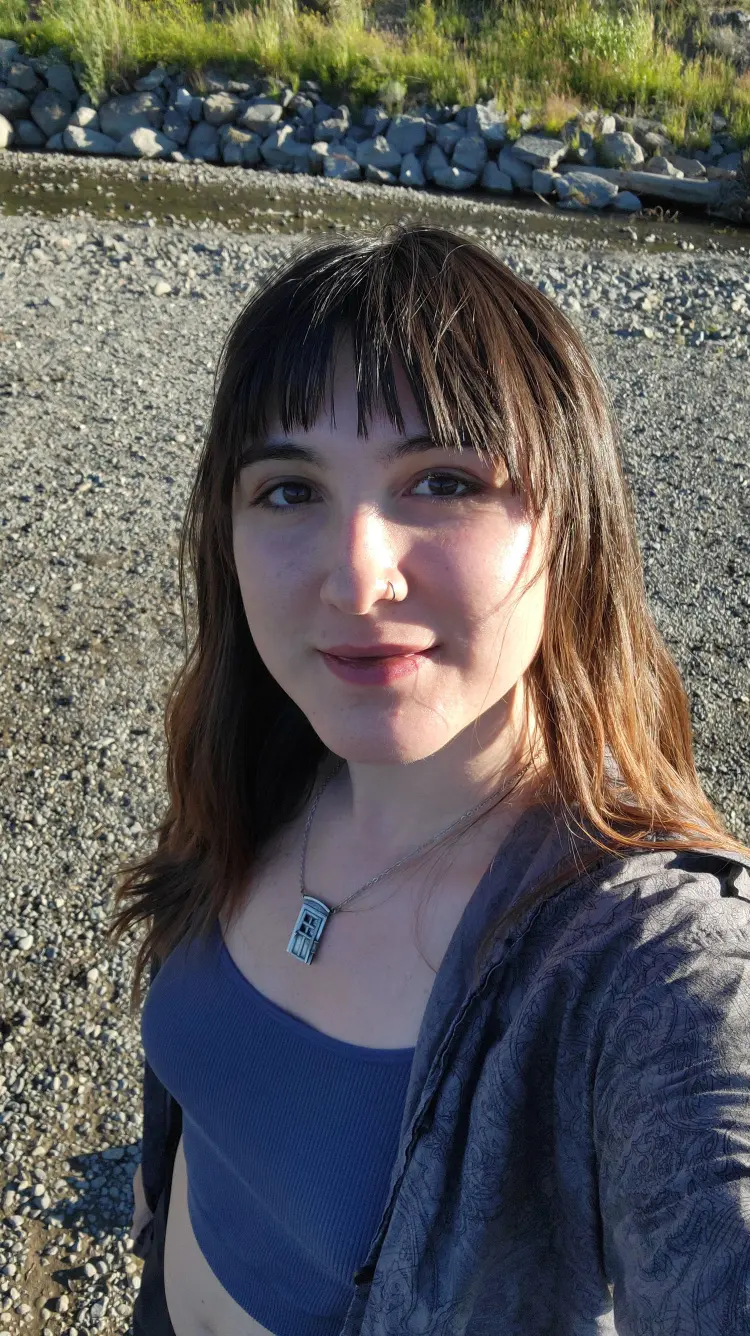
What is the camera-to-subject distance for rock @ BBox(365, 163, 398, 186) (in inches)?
559

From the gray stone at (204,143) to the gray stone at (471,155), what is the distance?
3395 millimetres

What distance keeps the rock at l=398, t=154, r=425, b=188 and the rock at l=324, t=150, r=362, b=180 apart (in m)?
0.59

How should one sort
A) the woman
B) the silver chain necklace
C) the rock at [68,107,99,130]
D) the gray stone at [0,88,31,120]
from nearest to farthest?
the woman, the silver chain necklace, the rock at [68,107,99,130], the gray stone at [0,88,31,120]

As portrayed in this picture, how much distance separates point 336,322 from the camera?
1.41 metres

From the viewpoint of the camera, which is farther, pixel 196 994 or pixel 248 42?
pixel 248 42

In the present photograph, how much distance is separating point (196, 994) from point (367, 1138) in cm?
42

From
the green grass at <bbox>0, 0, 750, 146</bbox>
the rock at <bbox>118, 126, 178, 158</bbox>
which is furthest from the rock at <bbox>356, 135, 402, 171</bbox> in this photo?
the rock at <bbox>118, 126, 178, 158</bbox>

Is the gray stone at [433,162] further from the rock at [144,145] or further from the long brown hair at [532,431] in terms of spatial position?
the long brown hair at [532,431]

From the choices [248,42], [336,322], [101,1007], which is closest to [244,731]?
[336,322]

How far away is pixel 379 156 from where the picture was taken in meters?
14.4

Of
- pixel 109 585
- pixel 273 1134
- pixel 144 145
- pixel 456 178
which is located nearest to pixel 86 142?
pixel 144 145

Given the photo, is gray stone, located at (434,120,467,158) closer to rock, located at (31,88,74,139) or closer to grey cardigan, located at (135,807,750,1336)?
rock, located at (31,88,74,139)

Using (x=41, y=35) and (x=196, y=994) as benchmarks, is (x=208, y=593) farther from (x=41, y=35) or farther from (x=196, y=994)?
(x=41, y=35)

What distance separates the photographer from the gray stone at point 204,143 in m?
14.7
